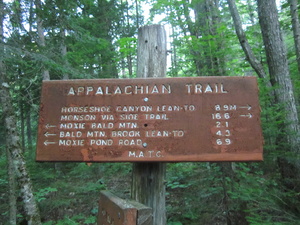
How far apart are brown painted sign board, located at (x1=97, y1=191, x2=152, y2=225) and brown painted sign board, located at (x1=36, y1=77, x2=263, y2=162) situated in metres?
0.34

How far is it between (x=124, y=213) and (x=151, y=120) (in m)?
0.68

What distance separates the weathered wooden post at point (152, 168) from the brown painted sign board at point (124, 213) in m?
0.58

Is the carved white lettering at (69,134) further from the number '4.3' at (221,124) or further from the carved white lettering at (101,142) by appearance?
the number '4.3' at (221,124)

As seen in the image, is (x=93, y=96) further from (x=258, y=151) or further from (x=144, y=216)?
(x=258, y=151)

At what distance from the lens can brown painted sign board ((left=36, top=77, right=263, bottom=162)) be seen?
1639mm

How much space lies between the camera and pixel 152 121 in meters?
1.70

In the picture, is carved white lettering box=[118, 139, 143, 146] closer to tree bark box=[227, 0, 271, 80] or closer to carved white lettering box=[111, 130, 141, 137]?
carved white lettering box=[111, 130, 141, 137]

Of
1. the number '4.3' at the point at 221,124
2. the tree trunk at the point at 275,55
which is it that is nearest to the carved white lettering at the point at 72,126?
the number '4.3' at the point at 221,124

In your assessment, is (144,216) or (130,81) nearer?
(144,216)

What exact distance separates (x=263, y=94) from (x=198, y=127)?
8.99 feet

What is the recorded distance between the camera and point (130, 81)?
70.8 inches

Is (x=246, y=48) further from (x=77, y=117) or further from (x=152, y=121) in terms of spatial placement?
(x=77, y=117)

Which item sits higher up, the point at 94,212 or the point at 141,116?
the point at 141,116

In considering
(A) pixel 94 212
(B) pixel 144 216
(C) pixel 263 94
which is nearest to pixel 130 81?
(B) pixel 144 216
